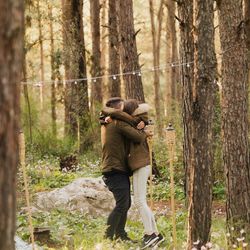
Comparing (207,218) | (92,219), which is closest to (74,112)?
(92,219)

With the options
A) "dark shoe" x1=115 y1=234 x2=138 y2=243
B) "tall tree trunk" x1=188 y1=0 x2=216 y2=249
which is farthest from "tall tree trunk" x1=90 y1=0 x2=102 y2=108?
"tall tree trunk" x1=188 y1=0 x2=216 y2=249

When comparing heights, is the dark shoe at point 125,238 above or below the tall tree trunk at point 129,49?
below

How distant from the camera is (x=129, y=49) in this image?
556 inches

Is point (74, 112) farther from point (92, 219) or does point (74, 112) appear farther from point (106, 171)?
point (106, 171)

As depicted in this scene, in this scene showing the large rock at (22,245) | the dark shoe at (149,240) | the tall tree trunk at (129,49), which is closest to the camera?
the large rock at (22,245)

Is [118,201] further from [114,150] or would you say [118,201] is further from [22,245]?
[22,245]

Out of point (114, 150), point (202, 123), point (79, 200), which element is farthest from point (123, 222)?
point (202, 123)

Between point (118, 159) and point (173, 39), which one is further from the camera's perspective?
point (173, 39)

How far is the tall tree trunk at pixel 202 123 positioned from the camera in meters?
6.27

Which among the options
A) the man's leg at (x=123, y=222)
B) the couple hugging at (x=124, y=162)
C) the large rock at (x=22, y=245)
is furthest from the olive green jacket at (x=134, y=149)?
the large rock at (x=22, y=245)

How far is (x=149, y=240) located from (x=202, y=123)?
2331 millimetres

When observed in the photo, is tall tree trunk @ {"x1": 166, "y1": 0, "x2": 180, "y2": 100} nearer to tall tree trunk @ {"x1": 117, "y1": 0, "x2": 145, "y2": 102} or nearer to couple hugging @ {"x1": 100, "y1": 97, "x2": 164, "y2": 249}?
tall tree trunk @ {"x1": 117, "y1": 0, "x2": 145, "y2": 102}

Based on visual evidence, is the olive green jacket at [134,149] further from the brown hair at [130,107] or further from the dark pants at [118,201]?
the dark pants at [118,201]

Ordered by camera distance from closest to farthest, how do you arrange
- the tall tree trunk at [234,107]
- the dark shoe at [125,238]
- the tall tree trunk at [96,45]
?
the dark shoe at [125,238] < the tall tree trunk at [234,107] < the tall tree trunk at [96,45]
